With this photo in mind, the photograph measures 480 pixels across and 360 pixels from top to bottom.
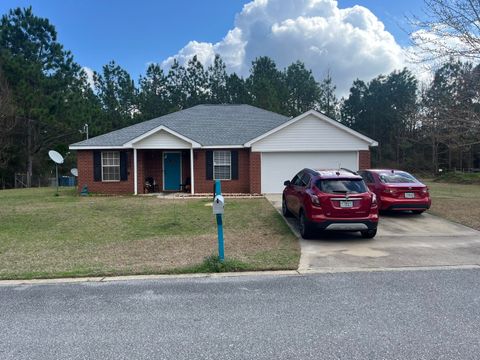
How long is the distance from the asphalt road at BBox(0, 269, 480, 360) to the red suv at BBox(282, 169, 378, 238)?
2667mm

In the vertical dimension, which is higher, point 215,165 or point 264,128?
point 264,128

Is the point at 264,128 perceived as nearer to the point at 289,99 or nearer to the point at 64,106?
the point at 64,106

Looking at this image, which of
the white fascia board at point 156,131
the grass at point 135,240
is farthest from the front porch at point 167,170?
the grass at point 135,240

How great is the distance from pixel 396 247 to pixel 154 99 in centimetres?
4543

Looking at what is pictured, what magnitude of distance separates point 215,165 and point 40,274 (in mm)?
13621

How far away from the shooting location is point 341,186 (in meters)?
9.41

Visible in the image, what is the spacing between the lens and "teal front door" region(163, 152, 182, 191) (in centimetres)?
2094

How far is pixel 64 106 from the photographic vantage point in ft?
115

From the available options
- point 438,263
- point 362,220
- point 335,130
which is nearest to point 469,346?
point 438,263

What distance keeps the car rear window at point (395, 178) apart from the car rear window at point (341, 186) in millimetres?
3755

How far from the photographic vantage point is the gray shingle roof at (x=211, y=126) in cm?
2006

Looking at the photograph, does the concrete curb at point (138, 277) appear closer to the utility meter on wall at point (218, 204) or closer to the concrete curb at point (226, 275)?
the concrete curb at point (226, 275)

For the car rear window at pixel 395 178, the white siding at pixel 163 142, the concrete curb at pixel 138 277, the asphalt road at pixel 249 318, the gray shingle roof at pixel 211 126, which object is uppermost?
the gray shingle roof at pixel 211 126

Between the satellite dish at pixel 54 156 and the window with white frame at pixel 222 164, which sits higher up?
the satellite dish at pixel 54 156
